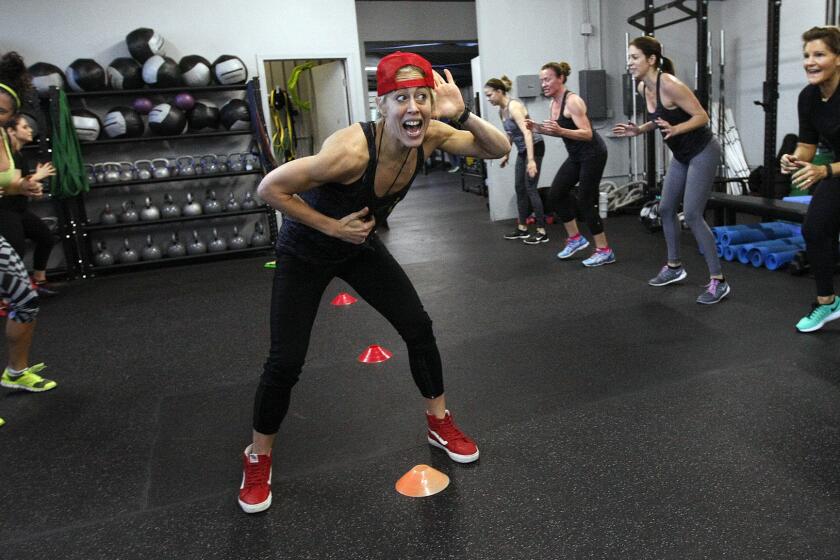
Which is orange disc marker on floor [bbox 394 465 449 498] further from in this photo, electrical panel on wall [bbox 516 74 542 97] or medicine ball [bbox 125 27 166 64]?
electrical panel on wall [bbox 516 74 542 97]

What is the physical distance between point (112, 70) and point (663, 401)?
5437mm

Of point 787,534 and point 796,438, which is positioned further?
point 796,438

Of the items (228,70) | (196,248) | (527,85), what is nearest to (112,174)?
(196,248)

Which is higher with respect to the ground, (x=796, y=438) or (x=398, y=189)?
(x=398, y=189)

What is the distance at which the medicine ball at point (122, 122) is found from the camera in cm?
566

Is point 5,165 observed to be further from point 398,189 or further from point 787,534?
point 787,534

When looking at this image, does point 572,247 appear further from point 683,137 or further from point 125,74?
point 125,74

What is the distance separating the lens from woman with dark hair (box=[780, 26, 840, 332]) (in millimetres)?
2646

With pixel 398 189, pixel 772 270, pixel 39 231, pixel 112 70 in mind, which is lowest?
pixel 772 270

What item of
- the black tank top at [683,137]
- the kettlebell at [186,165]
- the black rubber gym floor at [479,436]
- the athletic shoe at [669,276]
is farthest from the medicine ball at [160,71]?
the athletic shoe at [669,276]

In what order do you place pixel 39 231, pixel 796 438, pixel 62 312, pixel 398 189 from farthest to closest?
pixel 39 231
pixel 62 312
pixel 796 438
pixel 398 189

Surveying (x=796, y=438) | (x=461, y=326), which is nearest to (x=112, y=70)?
(x=461, y=326)

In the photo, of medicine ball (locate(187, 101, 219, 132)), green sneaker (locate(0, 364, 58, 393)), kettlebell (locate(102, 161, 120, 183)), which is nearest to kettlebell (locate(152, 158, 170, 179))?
kettlebell (locate(102, 161, 120, 183))

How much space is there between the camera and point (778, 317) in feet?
10.5
